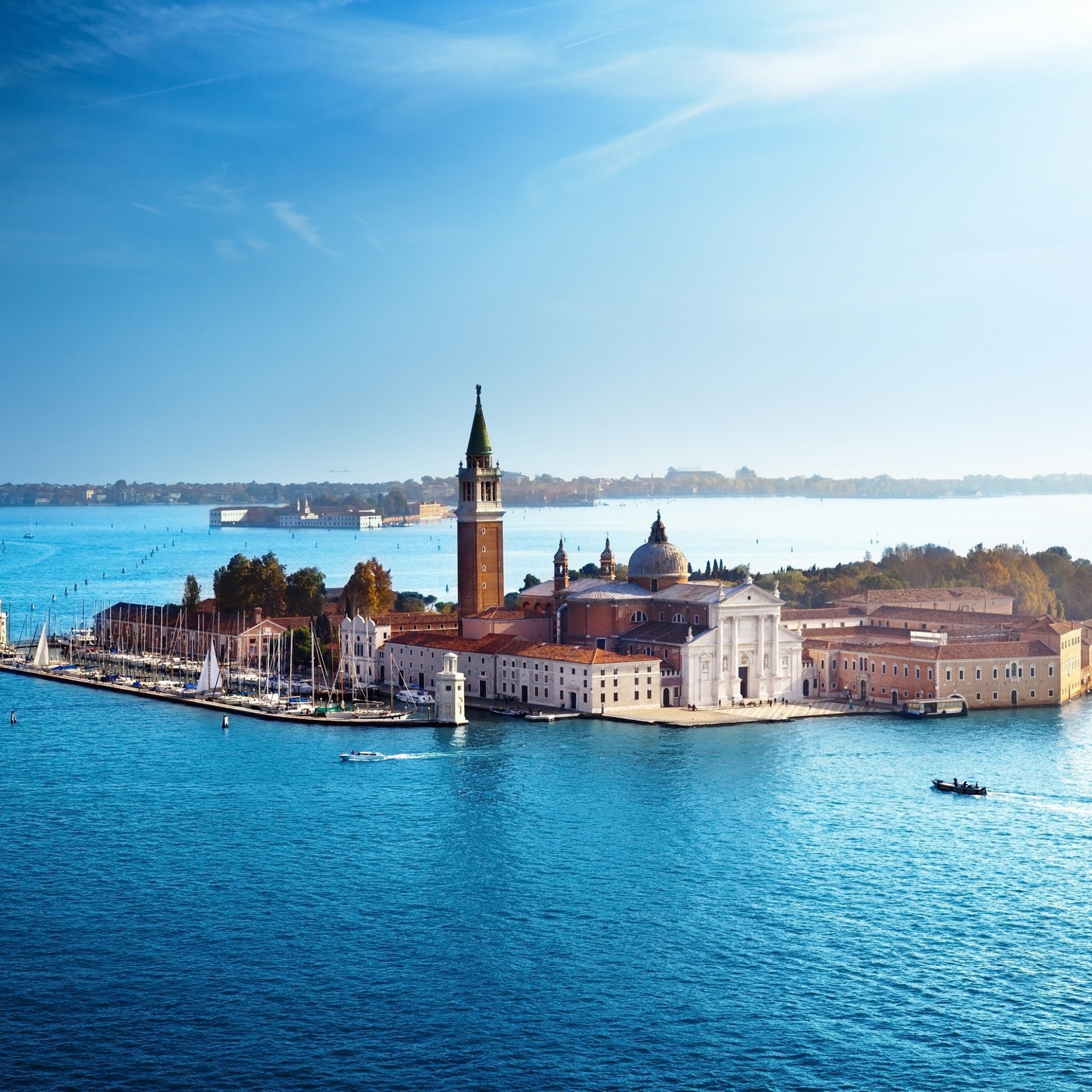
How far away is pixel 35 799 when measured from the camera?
27.7 m

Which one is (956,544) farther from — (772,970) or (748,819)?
(772,970)

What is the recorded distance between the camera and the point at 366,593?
50844mm

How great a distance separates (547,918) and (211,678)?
2312 cm

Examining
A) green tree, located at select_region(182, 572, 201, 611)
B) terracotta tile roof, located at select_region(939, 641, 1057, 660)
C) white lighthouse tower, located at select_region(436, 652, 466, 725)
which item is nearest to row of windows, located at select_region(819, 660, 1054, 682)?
terracotta tile roof, located at select_region(939, 641, 1057, 660)

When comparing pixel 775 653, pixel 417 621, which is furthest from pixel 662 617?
pixel 417 621

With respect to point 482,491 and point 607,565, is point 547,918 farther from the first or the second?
point 607,565

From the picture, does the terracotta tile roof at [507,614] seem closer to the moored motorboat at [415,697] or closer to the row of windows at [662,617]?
the row of windows at [662,617]

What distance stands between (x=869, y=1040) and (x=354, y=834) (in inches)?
414

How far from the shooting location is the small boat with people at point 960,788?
2811 cm

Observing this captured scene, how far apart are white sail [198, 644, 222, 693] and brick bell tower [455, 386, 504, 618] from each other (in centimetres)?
710

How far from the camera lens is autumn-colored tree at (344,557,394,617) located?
50625 mm

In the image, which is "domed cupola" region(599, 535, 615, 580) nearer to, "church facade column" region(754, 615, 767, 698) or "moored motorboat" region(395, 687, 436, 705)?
"church facade column" region(754, 615, 767, 698)

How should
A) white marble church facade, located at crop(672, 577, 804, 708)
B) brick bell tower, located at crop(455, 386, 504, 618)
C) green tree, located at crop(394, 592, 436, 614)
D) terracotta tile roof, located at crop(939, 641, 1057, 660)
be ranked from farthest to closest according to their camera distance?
green tree, located at crop(394, 592, 436, 614) < brick bell tower, located at crop(455, 386, 504, 618) < white marble church facade, located at crop(672, 577, 804, 708) < terracotta tile roof, located at crop(939, 641, 1057, 660)

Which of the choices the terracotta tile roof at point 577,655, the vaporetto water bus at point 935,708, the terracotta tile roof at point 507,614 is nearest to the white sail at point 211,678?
the terracotta tile roof at point 507,614
